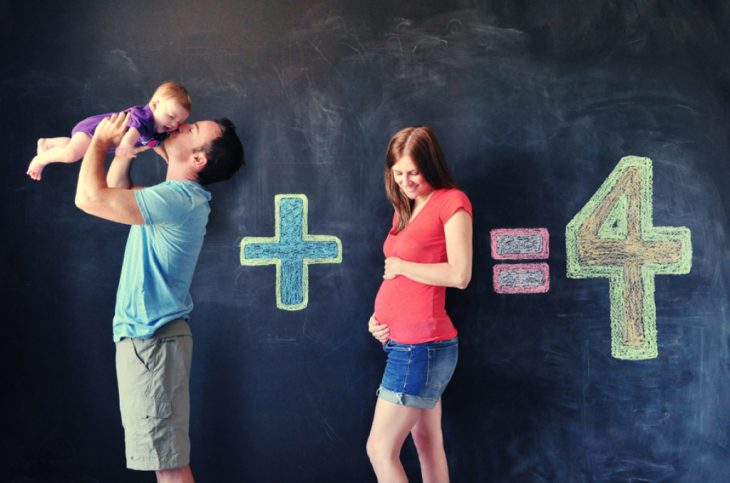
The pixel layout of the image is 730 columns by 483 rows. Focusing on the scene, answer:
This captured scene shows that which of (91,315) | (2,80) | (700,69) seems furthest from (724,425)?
(2,80)

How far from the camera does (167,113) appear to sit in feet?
6.92

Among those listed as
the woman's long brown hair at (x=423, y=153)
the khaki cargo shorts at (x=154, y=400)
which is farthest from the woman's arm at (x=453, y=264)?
the khaki cargo shorts at (x=154, y=400)

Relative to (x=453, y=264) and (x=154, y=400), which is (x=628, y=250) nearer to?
(x=453, y=264)

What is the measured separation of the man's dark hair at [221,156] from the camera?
218cm

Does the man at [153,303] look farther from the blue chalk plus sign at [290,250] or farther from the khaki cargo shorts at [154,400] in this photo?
the blue chalk plus sign at [290,250]

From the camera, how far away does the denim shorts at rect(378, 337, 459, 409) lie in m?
2.12

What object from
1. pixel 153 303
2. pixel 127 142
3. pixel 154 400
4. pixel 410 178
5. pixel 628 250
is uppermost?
pixel 127 142

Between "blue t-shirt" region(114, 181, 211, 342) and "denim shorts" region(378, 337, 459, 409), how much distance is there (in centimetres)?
67

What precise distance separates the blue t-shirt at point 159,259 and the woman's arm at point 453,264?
2.25 feet

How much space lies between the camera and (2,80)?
8.29ft

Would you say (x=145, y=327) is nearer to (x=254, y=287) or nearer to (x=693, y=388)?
(x=254, y=287)

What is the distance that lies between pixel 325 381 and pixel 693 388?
1420mm

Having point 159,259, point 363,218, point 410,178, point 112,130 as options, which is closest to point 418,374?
point 410,178

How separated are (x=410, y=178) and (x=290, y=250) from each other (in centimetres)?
→ 59
